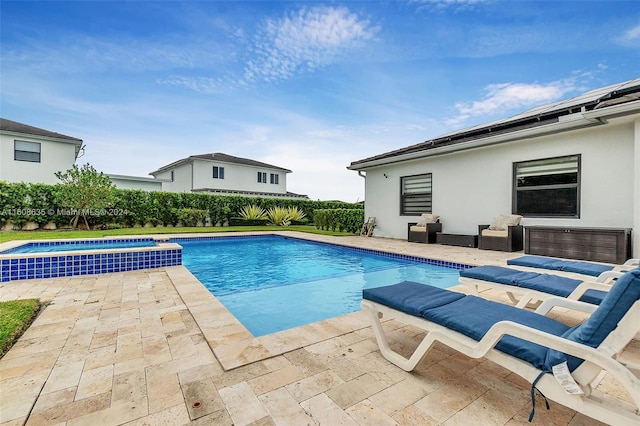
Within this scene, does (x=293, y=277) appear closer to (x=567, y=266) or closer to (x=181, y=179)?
(x=567, y=266)

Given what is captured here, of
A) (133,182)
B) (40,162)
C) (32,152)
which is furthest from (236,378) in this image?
(133,182)

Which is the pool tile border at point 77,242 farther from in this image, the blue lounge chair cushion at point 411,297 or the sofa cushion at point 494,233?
the sofa cushion at point 494,233

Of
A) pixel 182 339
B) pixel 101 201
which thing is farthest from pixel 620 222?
pixel 101 201

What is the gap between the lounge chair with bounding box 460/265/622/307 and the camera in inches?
113

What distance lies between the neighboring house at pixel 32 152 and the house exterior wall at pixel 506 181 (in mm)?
19022

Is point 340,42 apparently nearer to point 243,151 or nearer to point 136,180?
point 243,151

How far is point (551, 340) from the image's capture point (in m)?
1.59

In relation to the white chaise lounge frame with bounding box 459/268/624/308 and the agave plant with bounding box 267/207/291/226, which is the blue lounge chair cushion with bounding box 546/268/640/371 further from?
the agave plant with bounding box 267/207/291/226

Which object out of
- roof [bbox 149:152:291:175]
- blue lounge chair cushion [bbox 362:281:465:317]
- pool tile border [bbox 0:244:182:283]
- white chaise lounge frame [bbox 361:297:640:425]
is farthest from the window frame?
white chaise lounge frame [bbox 361:297:640:425]

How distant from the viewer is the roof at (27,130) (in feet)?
56.4

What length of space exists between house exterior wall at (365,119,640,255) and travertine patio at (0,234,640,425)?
5.65 m

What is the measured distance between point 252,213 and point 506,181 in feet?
46.1

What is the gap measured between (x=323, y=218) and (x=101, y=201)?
35.4 feet

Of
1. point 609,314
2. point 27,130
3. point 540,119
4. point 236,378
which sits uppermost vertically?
point 27,130
